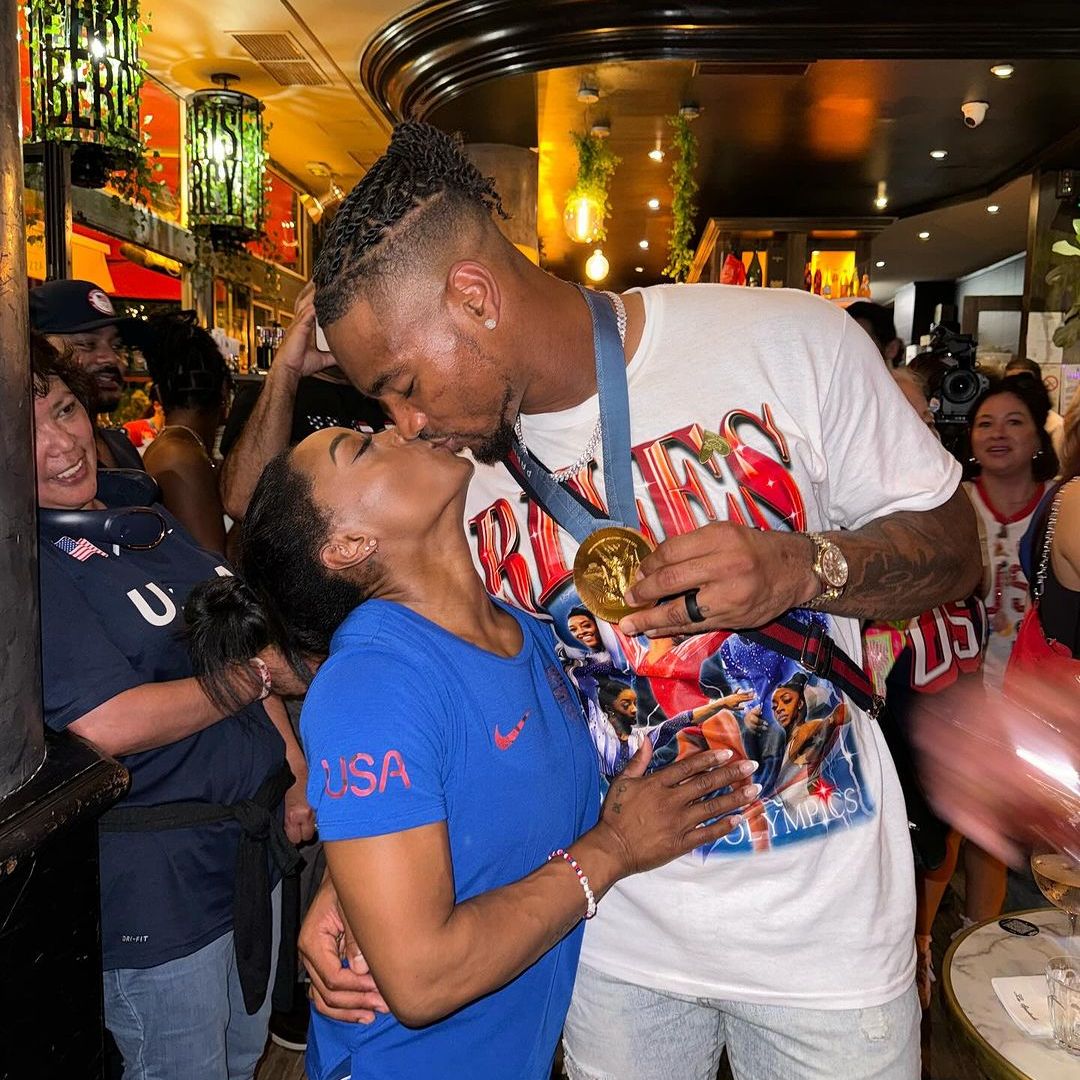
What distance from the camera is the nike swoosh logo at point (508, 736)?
142 centimetres

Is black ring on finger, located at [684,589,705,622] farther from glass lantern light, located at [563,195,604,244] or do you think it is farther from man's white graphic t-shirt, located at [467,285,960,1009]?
glass lantern light, located at [563,195,604,244]

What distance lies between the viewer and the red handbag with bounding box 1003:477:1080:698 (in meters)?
2.22

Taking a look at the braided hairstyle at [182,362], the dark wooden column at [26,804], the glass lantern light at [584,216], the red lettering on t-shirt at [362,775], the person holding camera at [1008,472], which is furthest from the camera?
the glass lantern light at [584,216]

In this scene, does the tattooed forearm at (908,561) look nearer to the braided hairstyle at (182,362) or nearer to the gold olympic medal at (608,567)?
the gold olympic medal at (608,567)

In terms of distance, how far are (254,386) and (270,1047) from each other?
2.46 m

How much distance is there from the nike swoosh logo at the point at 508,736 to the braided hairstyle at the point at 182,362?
2.71 metres

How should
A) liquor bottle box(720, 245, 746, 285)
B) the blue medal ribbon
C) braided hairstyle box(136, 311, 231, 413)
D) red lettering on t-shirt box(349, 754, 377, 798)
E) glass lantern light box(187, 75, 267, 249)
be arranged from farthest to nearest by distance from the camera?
liquor bottle box(720, 245, 746, 285)
glass lantern light box(187, 75, 267, 249)
braided hairstyle box(136, 311, 231, 413)
the blue medal ribbon
red lettering on t-shirt box(349, 754, 377, 798)

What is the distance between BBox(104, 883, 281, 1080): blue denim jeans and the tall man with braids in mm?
886

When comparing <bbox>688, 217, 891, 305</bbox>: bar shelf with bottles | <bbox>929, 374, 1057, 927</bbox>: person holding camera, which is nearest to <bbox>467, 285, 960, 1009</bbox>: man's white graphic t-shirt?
<bbox>929, 374, 1057, 927</bbox>: person holding camera

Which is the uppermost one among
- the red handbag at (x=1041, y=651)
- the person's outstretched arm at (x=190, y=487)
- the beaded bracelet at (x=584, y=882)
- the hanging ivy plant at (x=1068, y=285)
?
the hanging ivy plant at (x=1068, y=285)

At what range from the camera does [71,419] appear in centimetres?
227

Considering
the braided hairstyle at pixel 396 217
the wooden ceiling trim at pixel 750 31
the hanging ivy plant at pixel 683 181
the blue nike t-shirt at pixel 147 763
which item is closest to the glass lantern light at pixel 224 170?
the wooden ceiling trim at pixel 750 31

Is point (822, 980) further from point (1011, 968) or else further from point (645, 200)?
point (645, 200)

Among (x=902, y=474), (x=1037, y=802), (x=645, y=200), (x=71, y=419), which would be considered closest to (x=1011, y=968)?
(x=1037, y=802)
